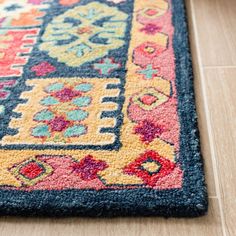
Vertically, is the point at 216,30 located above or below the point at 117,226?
above

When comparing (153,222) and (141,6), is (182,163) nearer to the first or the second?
(153,222)

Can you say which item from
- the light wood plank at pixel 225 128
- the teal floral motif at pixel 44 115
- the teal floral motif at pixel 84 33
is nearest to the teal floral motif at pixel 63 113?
the teal floral motif at pixel 44 115

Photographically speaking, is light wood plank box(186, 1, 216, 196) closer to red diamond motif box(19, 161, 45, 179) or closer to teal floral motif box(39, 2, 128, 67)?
teal floral motif box(39, 2, 128, 67)

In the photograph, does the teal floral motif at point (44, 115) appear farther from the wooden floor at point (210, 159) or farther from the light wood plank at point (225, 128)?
the light wood plank at point (225, 128)

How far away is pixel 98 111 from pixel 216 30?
564mm

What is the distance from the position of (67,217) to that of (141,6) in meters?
0.95

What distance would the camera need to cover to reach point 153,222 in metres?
0.82

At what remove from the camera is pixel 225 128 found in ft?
3.29

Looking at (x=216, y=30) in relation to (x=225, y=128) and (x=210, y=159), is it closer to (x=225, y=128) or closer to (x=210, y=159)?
(x=225, y=128)

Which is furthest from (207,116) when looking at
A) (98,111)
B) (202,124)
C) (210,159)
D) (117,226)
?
(117,226)

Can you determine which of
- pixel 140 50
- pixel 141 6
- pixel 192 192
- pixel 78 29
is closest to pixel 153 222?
pixel 192 192

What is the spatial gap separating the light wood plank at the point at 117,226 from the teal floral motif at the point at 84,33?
566mm

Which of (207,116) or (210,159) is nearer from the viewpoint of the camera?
(210,159)

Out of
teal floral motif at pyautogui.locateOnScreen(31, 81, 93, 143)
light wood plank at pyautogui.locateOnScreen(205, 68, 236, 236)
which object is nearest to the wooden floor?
light wood plank at pyautogui.locateOnScreen(205, 68, 236, 236)
